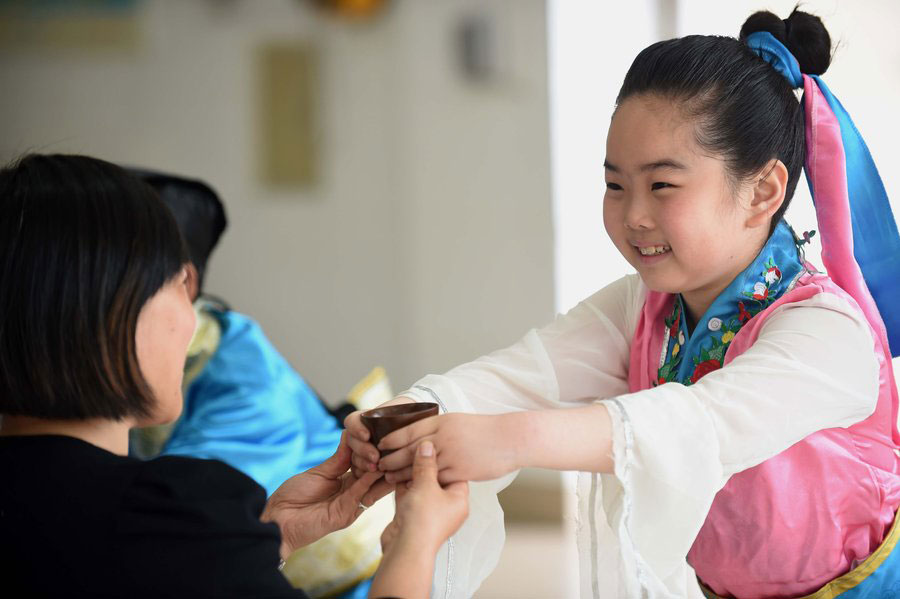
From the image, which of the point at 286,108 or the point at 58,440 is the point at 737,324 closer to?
the point at 58,440

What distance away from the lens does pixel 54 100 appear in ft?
13.0

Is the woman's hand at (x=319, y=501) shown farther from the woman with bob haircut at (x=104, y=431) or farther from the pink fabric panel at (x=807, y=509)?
the pink fabric panel at (x=807, y=509)

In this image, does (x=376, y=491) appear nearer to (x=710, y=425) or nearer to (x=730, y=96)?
(x=710, y=425)

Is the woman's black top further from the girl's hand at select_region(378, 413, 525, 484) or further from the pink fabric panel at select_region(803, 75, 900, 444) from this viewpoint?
the pink fabric panel at select_region(803, 75, 900, 444)

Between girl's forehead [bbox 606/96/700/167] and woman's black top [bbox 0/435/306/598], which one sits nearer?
woman's black top [bbox 0/435/306/598]

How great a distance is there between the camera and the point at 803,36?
1429mm

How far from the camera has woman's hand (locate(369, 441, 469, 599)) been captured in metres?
1.02

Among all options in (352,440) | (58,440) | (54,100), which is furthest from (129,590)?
(54,100)

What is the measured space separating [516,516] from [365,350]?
2.84 feet

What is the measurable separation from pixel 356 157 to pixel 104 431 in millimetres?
2766

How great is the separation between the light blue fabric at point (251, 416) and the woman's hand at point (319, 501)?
891 mm

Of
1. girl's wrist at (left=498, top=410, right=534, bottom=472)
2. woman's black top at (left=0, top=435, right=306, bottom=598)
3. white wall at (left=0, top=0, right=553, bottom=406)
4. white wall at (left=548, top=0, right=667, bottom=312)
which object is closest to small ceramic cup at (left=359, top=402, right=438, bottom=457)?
girl's wrist at (left=498, top=410, right=534, bottom=472)

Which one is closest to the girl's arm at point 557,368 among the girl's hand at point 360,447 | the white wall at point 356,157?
the girl's hand at point 360,447

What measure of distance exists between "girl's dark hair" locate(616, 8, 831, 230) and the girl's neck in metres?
0.81
